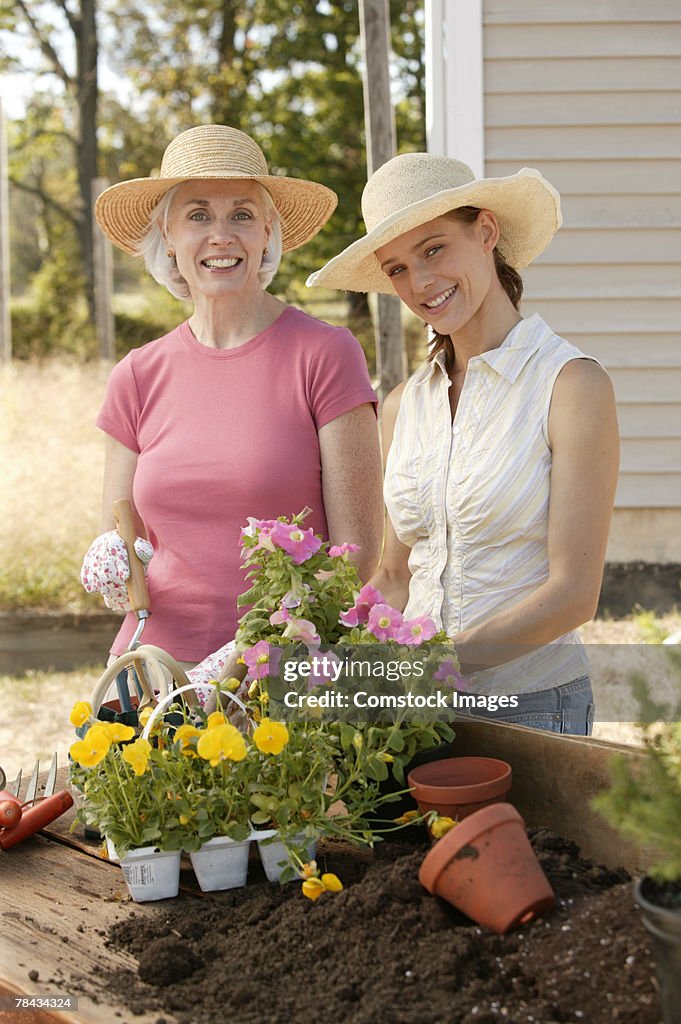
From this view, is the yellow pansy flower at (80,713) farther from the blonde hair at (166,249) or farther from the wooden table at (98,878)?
the blonde hair at (166,249)

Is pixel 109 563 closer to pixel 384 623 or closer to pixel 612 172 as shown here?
pixel 384 623

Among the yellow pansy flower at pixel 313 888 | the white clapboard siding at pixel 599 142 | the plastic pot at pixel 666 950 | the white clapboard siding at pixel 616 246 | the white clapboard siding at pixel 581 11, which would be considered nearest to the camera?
the plastic pot at pixel 666 950

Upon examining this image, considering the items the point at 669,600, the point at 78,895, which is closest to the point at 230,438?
the point at 78,895

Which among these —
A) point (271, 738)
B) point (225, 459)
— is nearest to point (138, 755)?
point (271, 738)

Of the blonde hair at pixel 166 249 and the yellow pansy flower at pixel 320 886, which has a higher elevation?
the blonde hair at pixel 166 249

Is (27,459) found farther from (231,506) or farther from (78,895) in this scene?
(78,895)

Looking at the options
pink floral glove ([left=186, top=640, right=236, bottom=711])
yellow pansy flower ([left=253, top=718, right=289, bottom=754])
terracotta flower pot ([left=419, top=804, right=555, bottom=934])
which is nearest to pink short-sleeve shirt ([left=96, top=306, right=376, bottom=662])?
pink floral glove ([left=186, top=640, right=236, bottom=711])

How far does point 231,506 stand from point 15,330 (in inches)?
529

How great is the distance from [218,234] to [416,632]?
3.59ft

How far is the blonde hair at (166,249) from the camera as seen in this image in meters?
2.16

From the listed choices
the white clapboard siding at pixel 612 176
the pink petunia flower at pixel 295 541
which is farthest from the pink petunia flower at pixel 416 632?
the white clapboard siding at pixel 612 176

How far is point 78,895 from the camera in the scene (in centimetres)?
129

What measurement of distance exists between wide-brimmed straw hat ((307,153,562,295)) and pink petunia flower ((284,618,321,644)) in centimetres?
68

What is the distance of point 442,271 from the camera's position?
1.73 m
